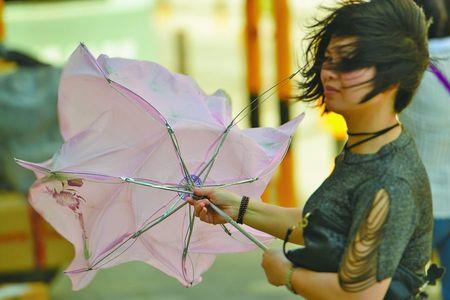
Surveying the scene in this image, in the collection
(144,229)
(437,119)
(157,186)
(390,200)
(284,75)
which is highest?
(390,200)

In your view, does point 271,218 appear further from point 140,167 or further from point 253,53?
point 253,53

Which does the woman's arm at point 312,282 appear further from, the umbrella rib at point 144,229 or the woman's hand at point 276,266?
the umbrella rib at point 144,229

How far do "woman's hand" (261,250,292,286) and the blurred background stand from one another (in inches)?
22.0

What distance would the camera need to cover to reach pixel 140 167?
10.4 ft

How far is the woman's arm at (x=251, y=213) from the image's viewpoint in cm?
303

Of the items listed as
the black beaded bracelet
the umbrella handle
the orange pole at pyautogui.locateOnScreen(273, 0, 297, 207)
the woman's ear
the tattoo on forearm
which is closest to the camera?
the tattoo on forearm

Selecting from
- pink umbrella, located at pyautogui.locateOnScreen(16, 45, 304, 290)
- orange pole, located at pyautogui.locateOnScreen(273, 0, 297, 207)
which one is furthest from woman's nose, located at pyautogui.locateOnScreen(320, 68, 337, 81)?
orange pole, located at pyautogui.locateOnScreen(273, 0, 297, 207)

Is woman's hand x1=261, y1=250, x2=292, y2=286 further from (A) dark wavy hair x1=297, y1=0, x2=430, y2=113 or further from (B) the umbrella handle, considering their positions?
(A) dark wavy hair x1=297, y1=0, x2=430, y2=113

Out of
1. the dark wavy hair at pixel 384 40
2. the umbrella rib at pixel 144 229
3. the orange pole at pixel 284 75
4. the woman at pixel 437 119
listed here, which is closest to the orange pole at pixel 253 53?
the orange pole at pixel 284 75

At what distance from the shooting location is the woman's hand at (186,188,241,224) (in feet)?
9.98

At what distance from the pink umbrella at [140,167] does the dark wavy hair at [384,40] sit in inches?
22.7

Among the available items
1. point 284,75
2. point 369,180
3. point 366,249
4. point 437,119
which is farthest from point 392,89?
point 284,75

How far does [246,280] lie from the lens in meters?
6.65

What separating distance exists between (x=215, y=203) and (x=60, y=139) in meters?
3.31
